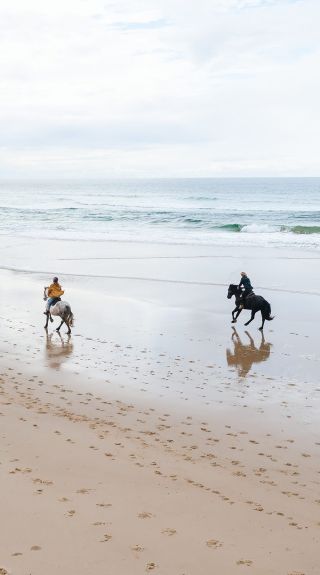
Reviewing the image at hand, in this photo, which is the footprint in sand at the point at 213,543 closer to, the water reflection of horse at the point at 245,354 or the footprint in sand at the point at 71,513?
the footprint in sand at the point at 71,513

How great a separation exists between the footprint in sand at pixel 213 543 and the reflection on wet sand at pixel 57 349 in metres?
7.78

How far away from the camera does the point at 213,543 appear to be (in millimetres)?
Result: 6266

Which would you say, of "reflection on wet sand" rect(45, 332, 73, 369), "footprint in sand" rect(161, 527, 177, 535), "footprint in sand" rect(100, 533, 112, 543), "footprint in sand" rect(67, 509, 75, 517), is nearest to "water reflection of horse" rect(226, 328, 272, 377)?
"reflection on wet sand" rect(45, 332, 73, 369)

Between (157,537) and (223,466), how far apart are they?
2.47 m

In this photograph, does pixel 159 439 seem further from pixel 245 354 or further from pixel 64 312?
pixel 64 312

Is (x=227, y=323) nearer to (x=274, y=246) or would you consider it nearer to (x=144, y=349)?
(x=144, y=349)

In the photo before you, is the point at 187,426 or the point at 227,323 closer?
the point at 187,426

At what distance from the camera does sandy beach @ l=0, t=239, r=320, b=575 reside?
6129 mm

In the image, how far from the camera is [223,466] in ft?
28.2

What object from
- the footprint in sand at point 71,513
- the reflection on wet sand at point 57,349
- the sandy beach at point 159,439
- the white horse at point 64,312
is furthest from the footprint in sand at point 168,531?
the white horse at point 64,312

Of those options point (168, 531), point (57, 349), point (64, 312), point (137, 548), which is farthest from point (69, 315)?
point (137, 548)

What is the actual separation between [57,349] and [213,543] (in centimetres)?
939

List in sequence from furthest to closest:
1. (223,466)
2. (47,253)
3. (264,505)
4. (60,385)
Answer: (47,253), (60,385), (223,466), (264,505)

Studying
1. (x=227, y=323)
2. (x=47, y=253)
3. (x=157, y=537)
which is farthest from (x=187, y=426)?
(x=47, y=253)
